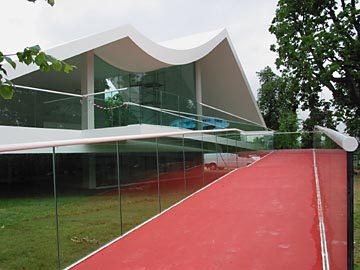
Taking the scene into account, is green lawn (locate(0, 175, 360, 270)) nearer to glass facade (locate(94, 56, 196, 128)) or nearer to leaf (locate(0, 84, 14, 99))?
leaf (locate(0, 84, 14, 99))

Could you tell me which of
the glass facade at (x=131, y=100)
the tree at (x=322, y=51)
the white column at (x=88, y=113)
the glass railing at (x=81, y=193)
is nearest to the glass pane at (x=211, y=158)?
the glass railing at (x=81, y=193)

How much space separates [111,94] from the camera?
493 inches

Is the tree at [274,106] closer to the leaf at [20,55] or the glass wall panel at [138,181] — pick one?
the glass wall panel at [138,181]

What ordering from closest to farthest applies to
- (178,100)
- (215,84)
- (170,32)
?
(178,100) < (215,84) < (170,32)

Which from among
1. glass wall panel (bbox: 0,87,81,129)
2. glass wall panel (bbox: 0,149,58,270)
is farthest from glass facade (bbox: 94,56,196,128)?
glass wall panel (bbox: 0,149,58,270)

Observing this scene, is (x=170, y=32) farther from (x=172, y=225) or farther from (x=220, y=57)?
(x=172, y=225)

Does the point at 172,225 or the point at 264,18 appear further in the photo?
the point at 264,18

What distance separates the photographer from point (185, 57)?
1939cm

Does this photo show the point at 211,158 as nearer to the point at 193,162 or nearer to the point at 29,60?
the point at 193,162

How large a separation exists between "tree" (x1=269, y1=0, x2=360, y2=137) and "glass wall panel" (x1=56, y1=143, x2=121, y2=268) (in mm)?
15981

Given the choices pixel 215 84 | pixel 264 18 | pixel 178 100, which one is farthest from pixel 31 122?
pixel 264 18

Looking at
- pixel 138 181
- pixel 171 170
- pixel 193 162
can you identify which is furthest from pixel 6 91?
pixel 193 162

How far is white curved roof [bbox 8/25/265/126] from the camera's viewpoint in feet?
43.1

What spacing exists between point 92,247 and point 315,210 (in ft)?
12.3
